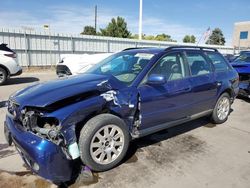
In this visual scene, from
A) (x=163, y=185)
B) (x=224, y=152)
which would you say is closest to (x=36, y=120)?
(x=163, y=185)

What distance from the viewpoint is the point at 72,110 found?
288 centimetres

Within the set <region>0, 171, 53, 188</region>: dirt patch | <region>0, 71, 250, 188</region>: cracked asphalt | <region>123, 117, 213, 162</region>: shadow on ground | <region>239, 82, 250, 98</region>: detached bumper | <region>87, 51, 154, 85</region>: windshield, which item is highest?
<region>87, 51, 154, 85</region>: windshield

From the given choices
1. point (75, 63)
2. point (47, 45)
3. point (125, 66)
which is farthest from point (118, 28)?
point (125, 66)

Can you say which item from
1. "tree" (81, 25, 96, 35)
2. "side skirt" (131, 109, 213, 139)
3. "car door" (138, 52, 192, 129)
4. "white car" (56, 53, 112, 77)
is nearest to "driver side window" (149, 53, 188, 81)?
"car door" (138, 52, 192, 129)

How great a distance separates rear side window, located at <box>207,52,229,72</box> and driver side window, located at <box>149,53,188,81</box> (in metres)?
1.13

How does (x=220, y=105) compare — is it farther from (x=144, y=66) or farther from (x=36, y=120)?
(x=36, y=120)

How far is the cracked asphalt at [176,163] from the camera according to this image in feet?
10.0

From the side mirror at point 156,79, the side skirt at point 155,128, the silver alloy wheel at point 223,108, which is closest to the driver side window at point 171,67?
the side mirror at point 156,79

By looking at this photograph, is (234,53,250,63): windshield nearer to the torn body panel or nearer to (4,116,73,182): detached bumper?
the torn body panel

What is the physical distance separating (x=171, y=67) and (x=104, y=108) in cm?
157

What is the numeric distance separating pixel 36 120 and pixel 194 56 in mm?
3120

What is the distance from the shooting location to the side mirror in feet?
11.7

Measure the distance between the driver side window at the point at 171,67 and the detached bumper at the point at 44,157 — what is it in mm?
1843

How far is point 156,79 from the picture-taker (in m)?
3.58
